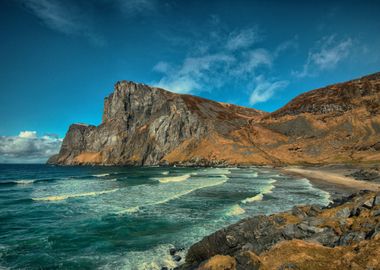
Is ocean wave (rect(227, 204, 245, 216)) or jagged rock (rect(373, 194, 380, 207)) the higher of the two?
jagged rock (rect(373, 194, 380, 207))

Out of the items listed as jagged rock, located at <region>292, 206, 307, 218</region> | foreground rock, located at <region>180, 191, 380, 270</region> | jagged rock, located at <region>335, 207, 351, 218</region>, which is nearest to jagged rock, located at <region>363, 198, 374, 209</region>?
foreground rock, located at <region>180, 191, 380, 270</region>

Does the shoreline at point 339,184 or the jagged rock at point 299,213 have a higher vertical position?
the jagged rock at point 299,213

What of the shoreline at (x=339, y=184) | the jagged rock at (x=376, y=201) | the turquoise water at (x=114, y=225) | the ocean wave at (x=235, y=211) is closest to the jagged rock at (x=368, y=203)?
the jagged rock at (x=376, y=201)

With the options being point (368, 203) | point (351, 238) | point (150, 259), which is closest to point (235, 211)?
point (150, 259)

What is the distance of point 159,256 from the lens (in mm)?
19438

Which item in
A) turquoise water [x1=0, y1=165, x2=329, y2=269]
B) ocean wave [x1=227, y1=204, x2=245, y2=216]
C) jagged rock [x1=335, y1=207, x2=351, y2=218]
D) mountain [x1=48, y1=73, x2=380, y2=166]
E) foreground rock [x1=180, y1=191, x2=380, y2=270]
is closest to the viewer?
foreground rock [x1=180, y1=191, x2=380, y2=270]

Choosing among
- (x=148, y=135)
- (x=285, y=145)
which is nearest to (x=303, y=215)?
(x=285, y=145)

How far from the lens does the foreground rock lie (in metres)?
10.5

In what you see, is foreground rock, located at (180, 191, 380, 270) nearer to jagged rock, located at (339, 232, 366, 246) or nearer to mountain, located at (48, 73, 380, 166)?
jagged rock, located at (339, 232, 366, 246)

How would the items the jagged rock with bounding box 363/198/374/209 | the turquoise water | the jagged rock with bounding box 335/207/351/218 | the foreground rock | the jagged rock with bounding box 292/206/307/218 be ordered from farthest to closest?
the jagged rock with bounding box 292/206/307/218
the turquoise water
the jagged rock with bounding box 335/207/351/218
the jagged rock with bounding box 363/198/374/209
the foreground rock

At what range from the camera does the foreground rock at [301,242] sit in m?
10.5

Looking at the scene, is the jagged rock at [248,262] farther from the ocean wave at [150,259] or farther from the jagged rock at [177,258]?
the jagged rock at [177,258]

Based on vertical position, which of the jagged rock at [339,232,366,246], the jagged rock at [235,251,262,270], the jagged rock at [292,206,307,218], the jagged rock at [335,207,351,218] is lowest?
the jagged rock at [235,251,262,270]

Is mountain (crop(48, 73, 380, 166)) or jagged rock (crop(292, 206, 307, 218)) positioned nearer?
jagged rock (crop(292, 206, 307, 218))
